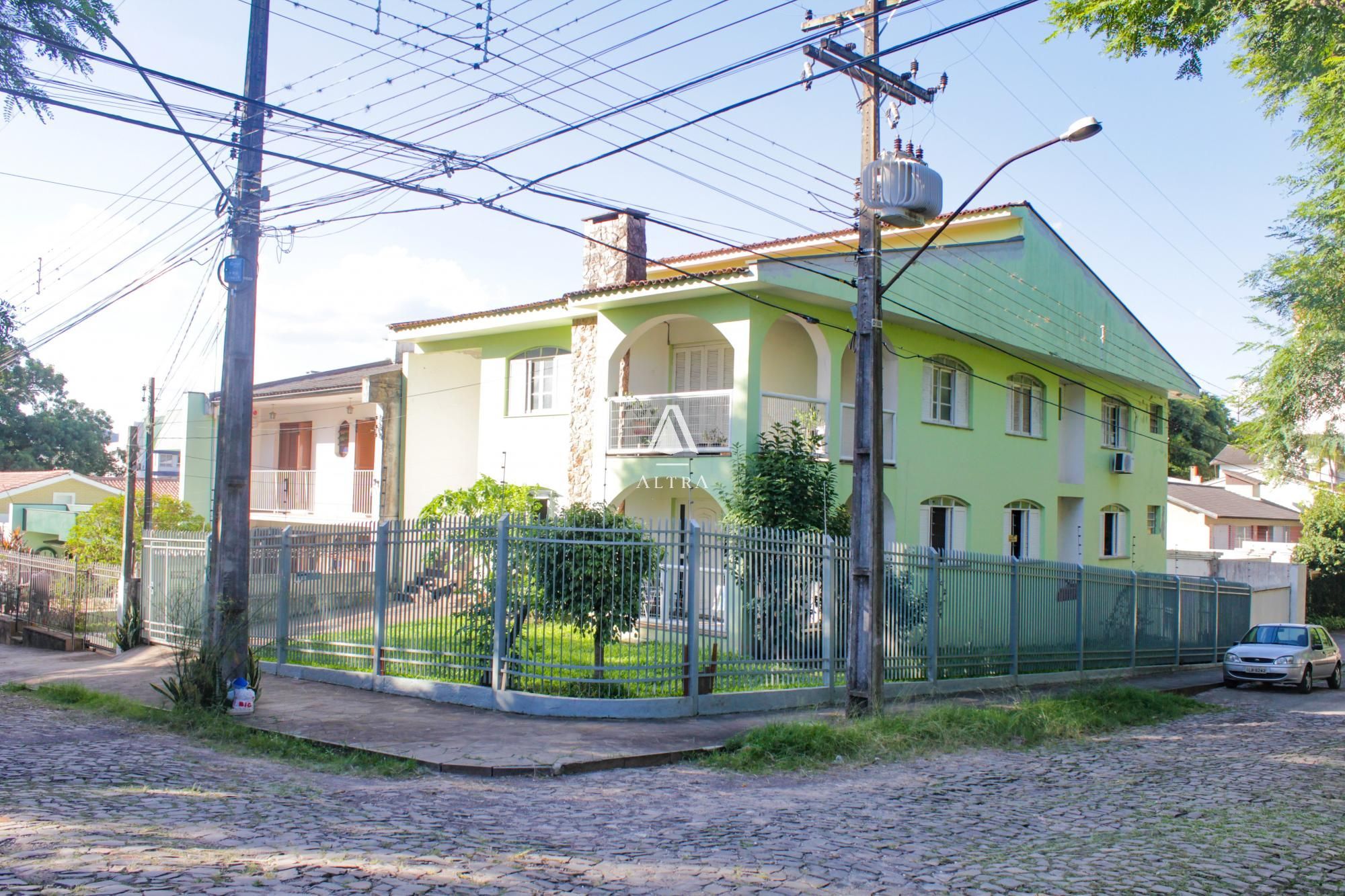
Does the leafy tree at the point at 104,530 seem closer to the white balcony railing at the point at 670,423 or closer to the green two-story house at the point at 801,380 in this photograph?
the green two-story house at the point at 801,380

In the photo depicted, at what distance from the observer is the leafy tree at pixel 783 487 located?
16.1 m

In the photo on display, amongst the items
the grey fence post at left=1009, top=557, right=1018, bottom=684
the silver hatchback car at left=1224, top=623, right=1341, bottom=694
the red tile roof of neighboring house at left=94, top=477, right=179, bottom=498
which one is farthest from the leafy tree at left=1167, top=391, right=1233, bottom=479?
the red tile roof of neighboring house at left=94, top=477, right=179, bottom=498

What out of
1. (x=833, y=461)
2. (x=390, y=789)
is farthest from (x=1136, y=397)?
(x=390, y=789)

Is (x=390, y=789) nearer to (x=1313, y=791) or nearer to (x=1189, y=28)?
(x=1313, y=791)

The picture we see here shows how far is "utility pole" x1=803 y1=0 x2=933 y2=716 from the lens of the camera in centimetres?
1195

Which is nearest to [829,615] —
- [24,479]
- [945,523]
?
[945,523]

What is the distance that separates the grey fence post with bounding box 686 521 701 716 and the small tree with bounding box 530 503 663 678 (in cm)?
51

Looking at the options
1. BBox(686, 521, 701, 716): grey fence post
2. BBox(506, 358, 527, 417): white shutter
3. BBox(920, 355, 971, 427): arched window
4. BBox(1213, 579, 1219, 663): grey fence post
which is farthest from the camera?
BBox(1213, 579, 1219, 663): grey fence post

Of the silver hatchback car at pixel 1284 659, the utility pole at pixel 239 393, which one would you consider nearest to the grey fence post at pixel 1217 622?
the silver hatchback car at pixel 1284 659

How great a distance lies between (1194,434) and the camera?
58.1m

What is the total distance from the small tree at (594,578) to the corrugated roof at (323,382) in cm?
1307

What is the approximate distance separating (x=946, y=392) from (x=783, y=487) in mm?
7230

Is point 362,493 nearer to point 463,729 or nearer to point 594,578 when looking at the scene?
point 594,578

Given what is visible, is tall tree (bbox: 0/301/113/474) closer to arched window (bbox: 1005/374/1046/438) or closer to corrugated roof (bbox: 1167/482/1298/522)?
arched window (bbox: 1005/374/1046/438)
